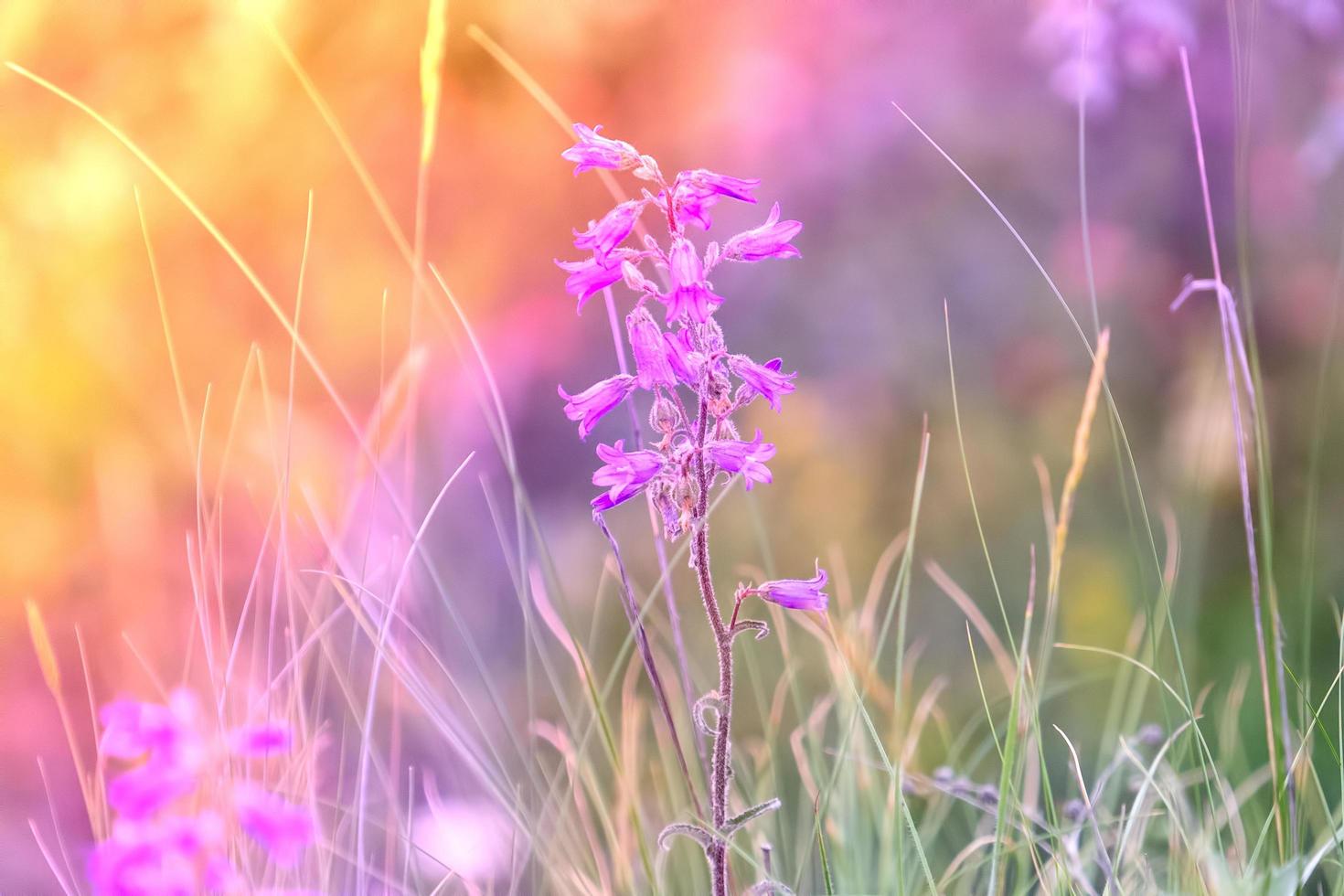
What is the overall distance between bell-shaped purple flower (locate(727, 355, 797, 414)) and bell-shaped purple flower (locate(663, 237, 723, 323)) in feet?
0.21

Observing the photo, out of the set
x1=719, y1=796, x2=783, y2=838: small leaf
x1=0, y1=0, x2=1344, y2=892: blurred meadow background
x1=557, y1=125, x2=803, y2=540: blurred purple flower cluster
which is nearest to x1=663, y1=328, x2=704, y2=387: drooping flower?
x1=557, y1=125, x2=803, y2=540: blurred purple flower cluster

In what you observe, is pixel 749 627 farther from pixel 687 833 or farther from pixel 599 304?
pixel 599 304

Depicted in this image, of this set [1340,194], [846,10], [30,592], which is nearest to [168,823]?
[30,592]

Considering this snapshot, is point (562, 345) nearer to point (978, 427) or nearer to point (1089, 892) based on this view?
point (978, 427)

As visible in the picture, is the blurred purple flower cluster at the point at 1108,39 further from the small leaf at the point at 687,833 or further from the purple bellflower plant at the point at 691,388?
the small leaf at the point at 687,833

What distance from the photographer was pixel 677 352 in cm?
120

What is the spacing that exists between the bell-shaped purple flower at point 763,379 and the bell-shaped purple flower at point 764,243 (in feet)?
0.36

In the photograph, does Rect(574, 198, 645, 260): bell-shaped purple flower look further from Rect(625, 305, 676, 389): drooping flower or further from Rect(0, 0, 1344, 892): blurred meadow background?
Rect(0, 0, 1344, 892): blurred meadow background

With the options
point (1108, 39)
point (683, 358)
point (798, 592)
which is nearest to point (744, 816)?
point (798, 592)

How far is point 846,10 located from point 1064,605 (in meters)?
1.70

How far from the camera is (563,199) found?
323 cm

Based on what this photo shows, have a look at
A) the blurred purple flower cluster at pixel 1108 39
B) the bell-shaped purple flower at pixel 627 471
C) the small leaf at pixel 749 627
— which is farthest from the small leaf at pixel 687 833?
the blurred purple flower cluster at pixel 1108 39

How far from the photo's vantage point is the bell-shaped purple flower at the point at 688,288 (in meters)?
1.19

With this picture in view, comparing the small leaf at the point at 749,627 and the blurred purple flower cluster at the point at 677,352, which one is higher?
the blurred purple flower cluster at the point at 677,352
